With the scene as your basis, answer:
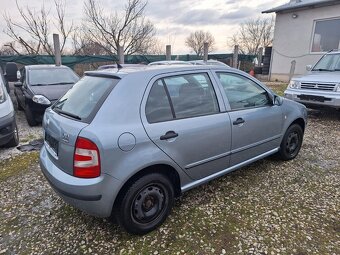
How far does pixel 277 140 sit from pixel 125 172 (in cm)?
253

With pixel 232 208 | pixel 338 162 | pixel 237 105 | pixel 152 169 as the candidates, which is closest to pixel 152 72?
pixel 152 169

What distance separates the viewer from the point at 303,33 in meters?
12.9

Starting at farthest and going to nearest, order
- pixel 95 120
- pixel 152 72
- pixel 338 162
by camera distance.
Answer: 1. pixel 338 162
2. pixel 152 72
3. pixel 95 120

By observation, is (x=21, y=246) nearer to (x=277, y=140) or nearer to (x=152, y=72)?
(x=152, y=72)

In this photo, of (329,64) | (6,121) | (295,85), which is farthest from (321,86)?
(6,121)

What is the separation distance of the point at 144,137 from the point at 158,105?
14.8 inches

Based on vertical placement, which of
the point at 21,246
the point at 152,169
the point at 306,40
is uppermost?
the point at 306,40

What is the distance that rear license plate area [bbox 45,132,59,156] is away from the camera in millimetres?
2443

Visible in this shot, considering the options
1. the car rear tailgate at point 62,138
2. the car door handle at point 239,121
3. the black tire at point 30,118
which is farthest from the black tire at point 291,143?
the black tire at point 30,118

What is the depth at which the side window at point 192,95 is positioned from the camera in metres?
2.64

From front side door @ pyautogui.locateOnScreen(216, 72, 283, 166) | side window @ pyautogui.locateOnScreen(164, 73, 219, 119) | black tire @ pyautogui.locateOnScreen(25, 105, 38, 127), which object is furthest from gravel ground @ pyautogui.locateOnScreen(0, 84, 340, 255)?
black tire @ pyautogui.locateOnScreen(25, 105, 38, 127)

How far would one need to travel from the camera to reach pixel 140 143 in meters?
2.28

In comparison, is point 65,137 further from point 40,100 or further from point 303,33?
point 303,33

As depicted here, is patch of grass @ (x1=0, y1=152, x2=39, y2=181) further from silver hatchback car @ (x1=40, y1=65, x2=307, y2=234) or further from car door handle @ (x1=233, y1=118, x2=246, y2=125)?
car door handle @ (x1=233, y1=118, x2=246, y2=125)
